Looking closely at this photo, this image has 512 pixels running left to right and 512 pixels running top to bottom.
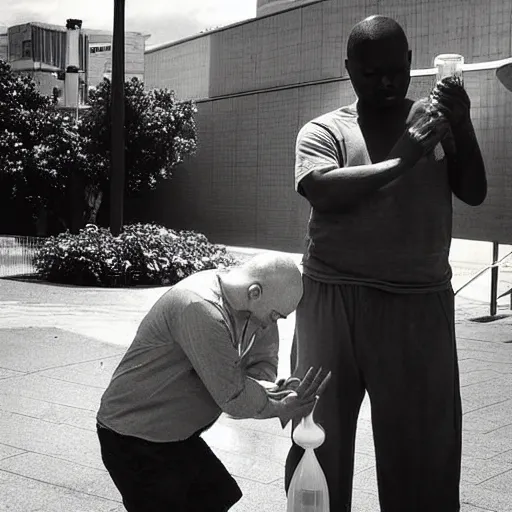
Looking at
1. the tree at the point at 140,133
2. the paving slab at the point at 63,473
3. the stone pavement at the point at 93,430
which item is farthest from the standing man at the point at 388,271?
the tree at the point at 140,133

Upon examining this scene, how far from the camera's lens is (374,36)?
2.94 meters

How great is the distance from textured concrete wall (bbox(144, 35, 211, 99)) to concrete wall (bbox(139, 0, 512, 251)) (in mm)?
71

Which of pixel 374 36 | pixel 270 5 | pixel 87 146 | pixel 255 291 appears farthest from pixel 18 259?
pixel 270 5

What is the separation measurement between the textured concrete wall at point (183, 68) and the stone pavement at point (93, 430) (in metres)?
18.0

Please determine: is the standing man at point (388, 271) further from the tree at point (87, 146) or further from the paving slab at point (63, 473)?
the tree at point (87, 146)

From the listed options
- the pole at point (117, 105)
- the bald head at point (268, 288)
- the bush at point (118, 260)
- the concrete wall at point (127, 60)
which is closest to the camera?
the bald head at point (268, 288)

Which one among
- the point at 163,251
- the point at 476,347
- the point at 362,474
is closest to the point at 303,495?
the point at 362,474

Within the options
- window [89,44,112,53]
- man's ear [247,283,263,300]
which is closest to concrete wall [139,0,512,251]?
man's ear [247,283,263,300]

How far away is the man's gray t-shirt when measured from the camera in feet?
9.78

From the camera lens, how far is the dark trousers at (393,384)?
9.94 ft

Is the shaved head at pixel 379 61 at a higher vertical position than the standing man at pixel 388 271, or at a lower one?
higher

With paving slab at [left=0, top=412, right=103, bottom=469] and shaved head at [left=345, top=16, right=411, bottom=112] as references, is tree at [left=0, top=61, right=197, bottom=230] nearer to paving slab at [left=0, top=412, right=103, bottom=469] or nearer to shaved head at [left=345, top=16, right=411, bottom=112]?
paving slab at [left=0, top=412, right=103, bottom=469]

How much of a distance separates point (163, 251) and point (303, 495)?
1147 cm

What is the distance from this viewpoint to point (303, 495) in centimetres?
282
